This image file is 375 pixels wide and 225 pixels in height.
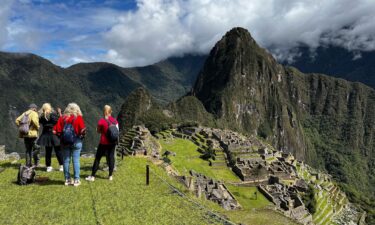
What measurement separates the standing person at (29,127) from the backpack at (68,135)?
224cm

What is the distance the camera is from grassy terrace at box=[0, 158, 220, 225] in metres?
9.30

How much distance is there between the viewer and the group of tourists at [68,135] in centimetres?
1173

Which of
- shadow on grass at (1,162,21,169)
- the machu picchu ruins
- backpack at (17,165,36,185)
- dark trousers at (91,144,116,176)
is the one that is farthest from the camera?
the machu picchu ruins

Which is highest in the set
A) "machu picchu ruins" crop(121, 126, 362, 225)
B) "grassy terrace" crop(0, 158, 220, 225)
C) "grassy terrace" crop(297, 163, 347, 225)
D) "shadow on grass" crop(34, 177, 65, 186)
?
"shadow on grass" crop(34, 177, 65, 186)

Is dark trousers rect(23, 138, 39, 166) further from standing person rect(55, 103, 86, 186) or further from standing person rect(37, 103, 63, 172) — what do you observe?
standing person rect(55, 103, 86, 186)

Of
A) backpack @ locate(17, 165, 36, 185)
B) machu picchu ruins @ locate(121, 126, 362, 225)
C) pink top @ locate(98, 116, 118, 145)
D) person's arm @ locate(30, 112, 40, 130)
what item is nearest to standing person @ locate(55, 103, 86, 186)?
pink top @ locate(98, 116, 118, 145)

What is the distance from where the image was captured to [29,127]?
1318 cm

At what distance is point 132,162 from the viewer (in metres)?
16.4

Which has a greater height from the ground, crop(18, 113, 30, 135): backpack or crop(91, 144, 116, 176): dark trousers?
crop(18, 113, 30, 135): backpack

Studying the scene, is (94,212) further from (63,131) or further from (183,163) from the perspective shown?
(183,163)

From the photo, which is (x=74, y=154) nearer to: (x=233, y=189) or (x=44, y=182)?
(x=44, y=182)

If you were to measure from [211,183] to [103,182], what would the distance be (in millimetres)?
22289

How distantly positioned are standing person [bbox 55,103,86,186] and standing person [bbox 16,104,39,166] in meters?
1.86

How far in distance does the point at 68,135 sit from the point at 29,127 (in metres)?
2.62
